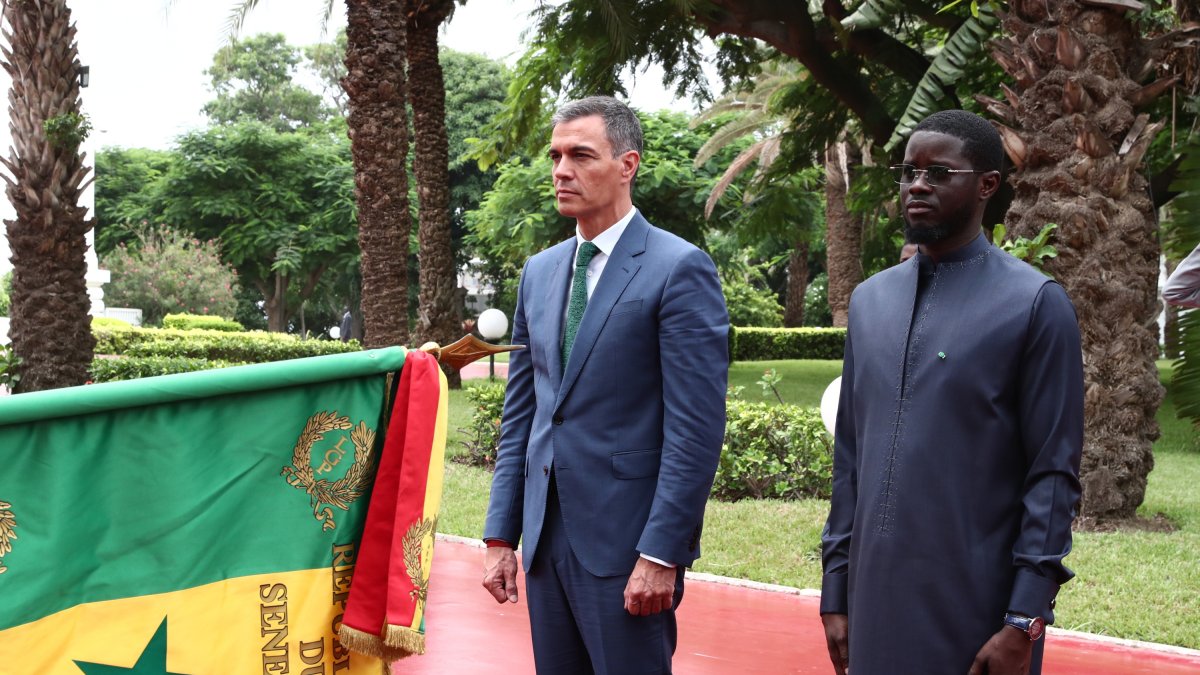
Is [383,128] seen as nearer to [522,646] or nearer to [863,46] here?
[863,46]

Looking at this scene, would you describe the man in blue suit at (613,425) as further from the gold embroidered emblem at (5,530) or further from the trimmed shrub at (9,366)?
the trimmed shrub at (9,366)

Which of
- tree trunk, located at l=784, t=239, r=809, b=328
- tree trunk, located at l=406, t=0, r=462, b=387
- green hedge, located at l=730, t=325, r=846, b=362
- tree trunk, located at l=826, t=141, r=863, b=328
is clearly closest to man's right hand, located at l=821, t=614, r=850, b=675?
tree trunk, located at l=406, t=0, r=462, b=387

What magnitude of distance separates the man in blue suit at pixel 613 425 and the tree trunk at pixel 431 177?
14885 mm

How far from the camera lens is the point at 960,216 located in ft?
8.52

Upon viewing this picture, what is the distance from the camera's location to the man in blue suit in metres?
3.02

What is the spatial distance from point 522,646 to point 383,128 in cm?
901

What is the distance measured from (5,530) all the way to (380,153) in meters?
11.2

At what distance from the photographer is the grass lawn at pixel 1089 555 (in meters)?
6.73

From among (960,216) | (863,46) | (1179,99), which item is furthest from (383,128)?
(960,216)

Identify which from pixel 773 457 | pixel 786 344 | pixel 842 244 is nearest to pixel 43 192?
pixel 773 457

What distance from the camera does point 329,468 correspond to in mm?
3516

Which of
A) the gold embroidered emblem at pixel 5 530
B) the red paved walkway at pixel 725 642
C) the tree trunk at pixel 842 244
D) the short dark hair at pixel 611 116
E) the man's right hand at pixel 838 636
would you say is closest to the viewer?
the man's right hand at pixel 838 636

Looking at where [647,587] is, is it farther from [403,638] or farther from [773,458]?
[773,458]

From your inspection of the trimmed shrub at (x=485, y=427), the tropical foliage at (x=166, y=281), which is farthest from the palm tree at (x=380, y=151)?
the tropical foliage at (x=166, y=281)
